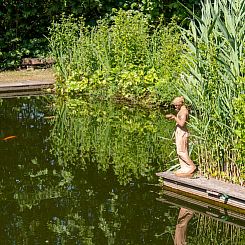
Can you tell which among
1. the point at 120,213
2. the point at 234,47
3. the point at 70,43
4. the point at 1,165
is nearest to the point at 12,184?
the point at 1,165

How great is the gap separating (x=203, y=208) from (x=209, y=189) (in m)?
0.24

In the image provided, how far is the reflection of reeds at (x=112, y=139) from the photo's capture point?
323 inches

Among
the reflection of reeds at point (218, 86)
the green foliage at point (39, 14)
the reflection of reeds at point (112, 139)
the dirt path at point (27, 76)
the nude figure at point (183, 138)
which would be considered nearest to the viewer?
the reflection of reeds at point (218, 86)

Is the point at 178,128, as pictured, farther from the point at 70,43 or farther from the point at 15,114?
the point at 70,43

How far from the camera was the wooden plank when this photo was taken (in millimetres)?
6395

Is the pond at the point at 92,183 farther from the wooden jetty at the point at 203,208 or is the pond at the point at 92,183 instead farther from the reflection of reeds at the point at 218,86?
the reflection of reeds at the point at 218,86

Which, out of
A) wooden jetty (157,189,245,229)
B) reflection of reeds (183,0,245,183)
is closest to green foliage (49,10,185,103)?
reflection of reeds (183,0,245,183)

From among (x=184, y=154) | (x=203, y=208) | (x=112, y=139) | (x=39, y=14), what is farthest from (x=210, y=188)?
(x=39, y=14)

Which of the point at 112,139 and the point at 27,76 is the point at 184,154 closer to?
the point at 112,139

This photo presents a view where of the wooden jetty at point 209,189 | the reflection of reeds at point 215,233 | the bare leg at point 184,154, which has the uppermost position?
the bare leg at point 184,154

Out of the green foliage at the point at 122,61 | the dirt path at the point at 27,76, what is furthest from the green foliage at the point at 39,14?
the green foliage at the point at 122,61

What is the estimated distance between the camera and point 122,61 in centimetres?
1278

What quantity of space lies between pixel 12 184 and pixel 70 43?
713 cm

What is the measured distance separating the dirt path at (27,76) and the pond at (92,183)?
12.3ft
